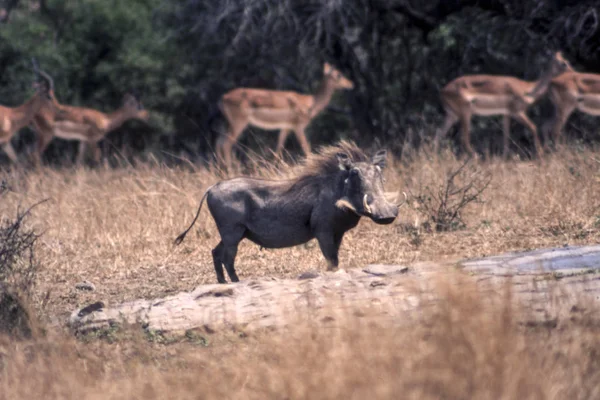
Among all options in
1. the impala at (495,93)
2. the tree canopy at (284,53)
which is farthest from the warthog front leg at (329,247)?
the impala at (495,93)

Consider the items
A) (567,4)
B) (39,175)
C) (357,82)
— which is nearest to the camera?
(39,175)

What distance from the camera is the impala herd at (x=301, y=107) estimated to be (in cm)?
1574

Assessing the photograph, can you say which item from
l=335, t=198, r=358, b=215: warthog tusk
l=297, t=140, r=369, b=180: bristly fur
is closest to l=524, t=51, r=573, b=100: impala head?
l=297, t=140, r=369, b=180: bristly fur

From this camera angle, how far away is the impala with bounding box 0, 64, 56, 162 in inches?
669

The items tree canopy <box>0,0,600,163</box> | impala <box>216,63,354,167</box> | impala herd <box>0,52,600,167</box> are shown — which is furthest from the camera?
impala <box>216,63,354,167</box>

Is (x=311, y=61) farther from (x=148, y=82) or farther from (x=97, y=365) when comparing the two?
(x=97, y=365)

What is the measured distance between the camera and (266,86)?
19.8m

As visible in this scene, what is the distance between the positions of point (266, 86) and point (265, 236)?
1310 centimetres

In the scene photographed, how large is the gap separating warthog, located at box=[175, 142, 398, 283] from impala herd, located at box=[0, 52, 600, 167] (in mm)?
8637

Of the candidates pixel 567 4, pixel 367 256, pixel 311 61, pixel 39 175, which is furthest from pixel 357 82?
pixel 367 256

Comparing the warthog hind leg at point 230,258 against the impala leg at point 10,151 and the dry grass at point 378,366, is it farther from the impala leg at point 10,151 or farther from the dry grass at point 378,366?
the impala leg at point 10,151

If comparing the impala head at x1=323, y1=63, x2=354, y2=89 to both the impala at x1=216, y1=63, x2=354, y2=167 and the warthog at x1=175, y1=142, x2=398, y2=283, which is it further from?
the warthog at x1=175, y1=142, x2=398, y2=283

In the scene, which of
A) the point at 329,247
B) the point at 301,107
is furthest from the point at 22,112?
the point at 329,247

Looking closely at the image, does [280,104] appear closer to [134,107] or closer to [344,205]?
[134,107]
